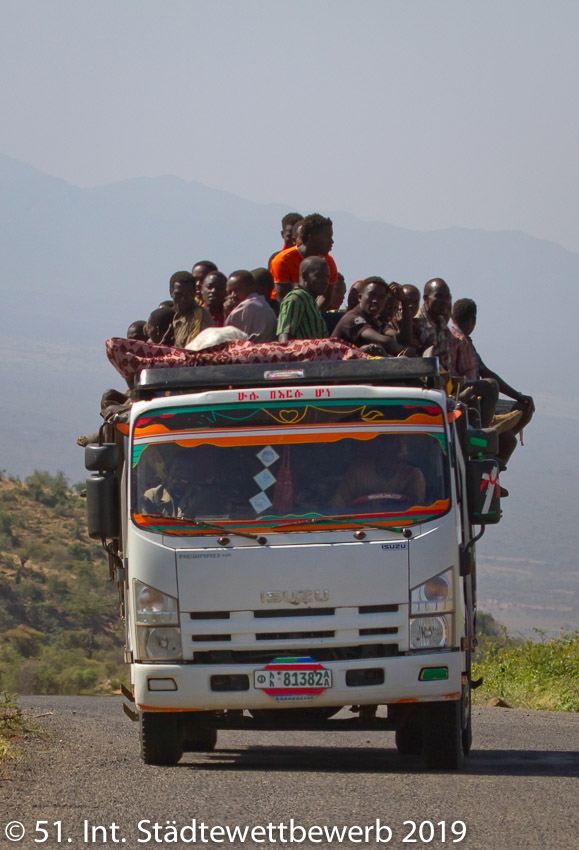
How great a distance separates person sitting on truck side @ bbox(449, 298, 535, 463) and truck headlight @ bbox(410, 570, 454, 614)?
11.1 feet

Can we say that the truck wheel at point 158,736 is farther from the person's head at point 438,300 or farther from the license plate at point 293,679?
the person's head at point 438,300

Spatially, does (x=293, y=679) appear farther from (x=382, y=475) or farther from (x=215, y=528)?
(x=382, y=475)

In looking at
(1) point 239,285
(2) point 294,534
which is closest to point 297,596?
(2) point 294,534

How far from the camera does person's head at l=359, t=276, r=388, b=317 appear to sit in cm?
1093

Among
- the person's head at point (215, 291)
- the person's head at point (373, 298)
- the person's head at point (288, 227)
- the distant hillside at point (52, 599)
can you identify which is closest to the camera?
the person's head at point (373, 298)

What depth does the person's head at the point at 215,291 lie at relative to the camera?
12273 millimetres

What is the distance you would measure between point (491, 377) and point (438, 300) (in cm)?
100

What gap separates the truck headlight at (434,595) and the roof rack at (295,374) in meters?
1.32

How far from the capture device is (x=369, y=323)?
35.9ft

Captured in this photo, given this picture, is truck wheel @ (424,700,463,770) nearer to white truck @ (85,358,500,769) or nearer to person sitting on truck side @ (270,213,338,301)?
white truck @ (85,358,500,769)

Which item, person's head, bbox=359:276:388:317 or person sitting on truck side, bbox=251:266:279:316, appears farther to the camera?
person sitting on truck side, bbox=251:266:279:316

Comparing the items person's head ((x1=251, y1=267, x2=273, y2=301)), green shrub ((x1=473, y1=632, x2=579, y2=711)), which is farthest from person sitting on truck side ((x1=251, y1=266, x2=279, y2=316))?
green shrub ((x1=473, y1=632, x2=579, y2=711))

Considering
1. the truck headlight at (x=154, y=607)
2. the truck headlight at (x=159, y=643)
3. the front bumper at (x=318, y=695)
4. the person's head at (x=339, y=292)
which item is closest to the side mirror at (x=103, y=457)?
the truck headlight at (x=154, y=607)

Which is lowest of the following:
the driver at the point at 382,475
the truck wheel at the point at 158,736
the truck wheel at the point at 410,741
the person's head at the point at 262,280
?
the truck wheel at the point at 410,741
